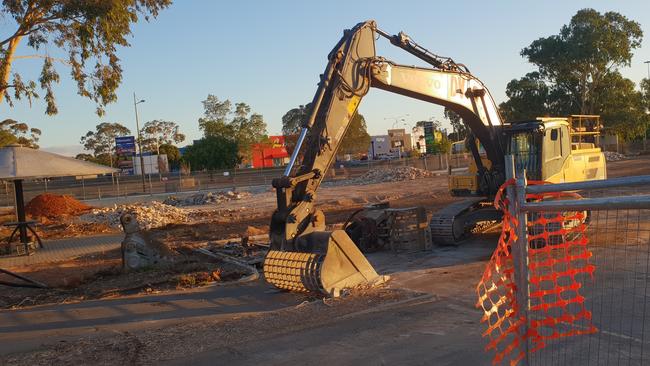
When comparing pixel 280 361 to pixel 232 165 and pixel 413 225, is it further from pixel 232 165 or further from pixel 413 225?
pixel 232 165

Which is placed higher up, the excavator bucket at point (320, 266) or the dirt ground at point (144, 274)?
the excavator bucket at point (320, 266)

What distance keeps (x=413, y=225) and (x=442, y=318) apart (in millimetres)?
5567

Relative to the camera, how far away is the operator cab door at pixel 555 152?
1306 cm

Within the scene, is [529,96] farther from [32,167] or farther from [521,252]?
[521,252]

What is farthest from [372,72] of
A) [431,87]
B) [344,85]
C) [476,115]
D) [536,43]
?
[536,43]

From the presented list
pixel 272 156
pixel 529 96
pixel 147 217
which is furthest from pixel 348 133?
pixel 147 217

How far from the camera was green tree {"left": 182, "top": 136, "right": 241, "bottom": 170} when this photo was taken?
67.6 metres

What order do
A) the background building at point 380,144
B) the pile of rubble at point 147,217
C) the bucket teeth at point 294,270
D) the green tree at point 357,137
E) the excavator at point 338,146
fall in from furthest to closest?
the background building at point 380,144
the green tree at point 357,137
the pile of rubble at point 147,217
the excavator at point 338,146
the bucket teeth at point 294,270

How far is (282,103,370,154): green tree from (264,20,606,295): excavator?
62.0 metres

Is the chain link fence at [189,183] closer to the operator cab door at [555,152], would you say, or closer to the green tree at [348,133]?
the green tree at [348,133]

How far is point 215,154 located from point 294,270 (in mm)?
59986

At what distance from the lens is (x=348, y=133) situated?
86.9 meters

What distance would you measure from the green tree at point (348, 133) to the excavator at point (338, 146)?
203 ft

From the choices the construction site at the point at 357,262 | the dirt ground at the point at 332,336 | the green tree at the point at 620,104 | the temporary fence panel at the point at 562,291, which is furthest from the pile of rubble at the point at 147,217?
the green tree at the point at 620,104
